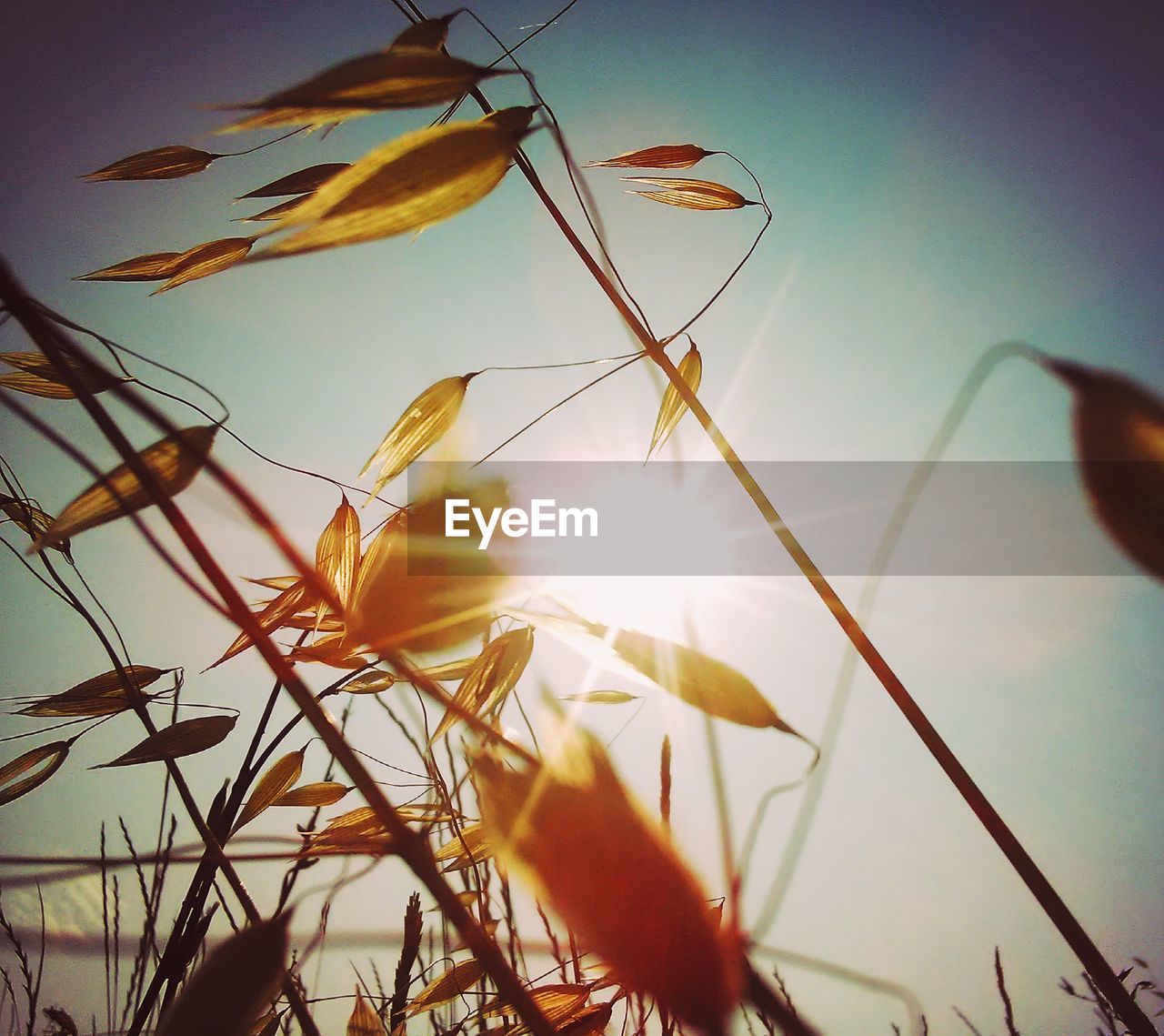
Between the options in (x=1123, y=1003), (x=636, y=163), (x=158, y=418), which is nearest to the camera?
(x=158, y=418)

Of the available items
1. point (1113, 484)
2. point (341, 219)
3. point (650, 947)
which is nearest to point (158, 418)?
point (341, 219)

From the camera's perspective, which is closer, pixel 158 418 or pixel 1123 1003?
pixel 158 418

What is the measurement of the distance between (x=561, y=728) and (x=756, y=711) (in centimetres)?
9

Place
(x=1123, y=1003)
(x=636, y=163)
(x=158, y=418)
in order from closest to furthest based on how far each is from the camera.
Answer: (x=158, y=418) < (x=1123, y=1003) < (x=636, y=163)

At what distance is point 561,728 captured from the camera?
23cm

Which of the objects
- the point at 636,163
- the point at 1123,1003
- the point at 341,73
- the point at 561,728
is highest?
the point at 636,163

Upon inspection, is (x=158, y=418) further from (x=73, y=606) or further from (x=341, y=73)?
(x=73, y=606)

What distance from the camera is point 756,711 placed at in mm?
160

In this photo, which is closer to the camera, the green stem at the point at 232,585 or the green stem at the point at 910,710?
the green stem at the point at 232,585

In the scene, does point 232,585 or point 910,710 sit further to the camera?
point 910,710

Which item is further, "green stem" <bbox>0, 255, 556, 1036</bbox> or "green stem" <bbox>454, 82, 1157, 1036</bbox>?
"green stem" <bbox>454, 82, 1157, 1036</bbox>

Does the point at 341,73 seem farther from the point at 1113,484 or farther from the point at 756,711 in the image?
the point at 1113,484

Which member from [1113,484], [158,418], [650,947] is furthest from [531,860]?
[1113,484]

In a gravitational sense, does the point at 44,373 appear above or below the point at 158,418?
above
